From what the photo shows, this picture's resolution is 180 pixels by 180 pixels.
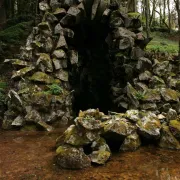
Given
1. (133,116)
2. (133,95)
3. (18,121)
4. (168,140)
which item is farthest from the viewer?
(133,95)

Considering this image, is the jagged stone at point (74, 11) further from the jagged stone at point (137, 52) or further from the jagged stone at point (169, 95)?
the jagged stone at point (169, 95)

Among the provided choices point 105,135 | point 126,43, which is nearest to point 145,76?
point 126,43

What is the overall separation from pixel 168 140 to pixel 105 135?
90.5 inches

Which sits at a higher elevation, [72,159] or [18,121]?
[72,159]

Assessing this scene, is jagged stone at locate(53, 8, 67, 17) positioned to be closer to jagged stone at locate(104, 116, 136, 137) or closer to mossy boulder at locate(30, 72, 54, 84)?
mossy boulder at locate(30, 72, 54, 84)

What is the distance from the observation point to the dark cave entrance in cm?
1878

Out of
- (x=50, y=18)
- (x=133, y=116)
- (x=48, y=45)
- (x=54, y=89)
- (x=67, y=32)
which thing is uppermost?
(x=50, y=18)

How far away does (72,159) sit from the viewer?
7.01 m

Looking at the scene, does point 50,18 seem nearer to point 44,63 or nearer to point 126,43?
point 44,63

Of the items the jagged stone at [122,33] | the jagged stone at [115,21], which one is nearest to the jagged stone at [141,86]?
the jagged stone at [122,33]

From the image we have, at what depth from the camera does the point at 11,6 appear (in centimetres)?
2717

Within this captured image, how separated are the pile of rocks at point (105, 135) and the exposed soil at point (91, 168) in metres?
0.28

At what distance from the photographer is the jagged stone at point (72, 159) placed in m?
7.00

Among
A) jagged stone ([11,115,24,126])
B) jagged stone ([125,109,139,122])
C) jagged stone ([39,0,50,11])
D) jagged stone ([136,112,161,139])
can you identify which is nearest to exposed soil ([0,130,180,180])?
jagged stone ([136,112,161,139])
